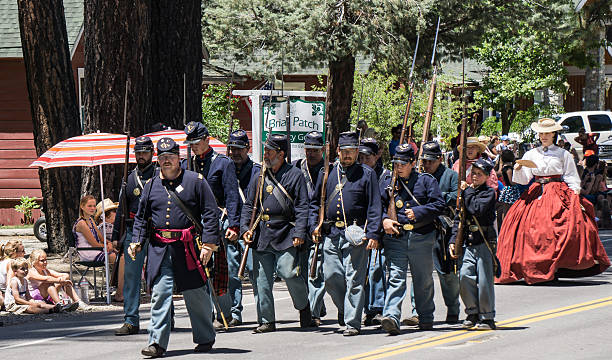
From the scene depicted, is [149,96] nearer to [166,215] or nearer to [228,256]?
[228,256]

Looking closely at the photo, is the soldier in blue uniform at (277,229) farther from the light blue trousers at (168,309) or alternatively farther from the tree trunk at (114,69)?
the tree trunk at (114,69)

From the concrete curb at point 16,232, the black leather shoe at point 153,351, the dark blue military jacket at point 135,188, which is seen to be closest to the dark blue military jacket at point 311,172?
the dark blue military jacket at point 135,188

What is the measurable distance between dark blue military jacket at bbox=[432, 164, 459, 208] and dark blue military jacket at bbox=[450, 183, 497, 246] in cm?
41

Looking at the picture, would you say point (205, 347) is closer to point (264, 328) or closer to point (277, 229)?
point (264, 328)

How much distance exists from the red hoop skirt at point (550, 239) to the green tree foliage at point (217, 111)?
13722 millimetres

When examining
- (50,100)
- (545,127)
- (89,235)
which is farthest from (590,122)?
(89,235)

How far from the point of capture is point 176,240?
33.3ft

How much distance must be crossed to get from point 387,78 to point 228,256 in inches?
722

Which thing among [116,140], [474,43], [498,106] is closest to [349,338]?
[116,140]

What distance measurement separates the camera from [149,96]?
59.3ft

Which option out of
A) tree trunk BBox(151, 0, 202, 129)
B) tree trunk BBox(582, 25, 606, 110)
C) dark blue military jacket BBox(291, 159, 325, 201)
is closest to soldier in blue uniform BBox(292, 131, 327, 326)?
dark blue military jacket BBox(291, 159, 325, 201)

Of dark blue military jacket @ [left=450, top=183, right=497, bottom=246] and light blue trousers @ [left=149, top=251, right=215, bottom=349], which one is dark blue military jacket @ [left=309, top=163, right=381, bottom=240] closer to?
dark blue military jacket @ [left=450, top=183, right=497, bottom=246]

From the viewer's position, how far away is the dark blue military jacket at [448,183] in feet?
39.0

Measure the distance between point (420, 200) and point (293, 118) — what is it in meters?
7.45
